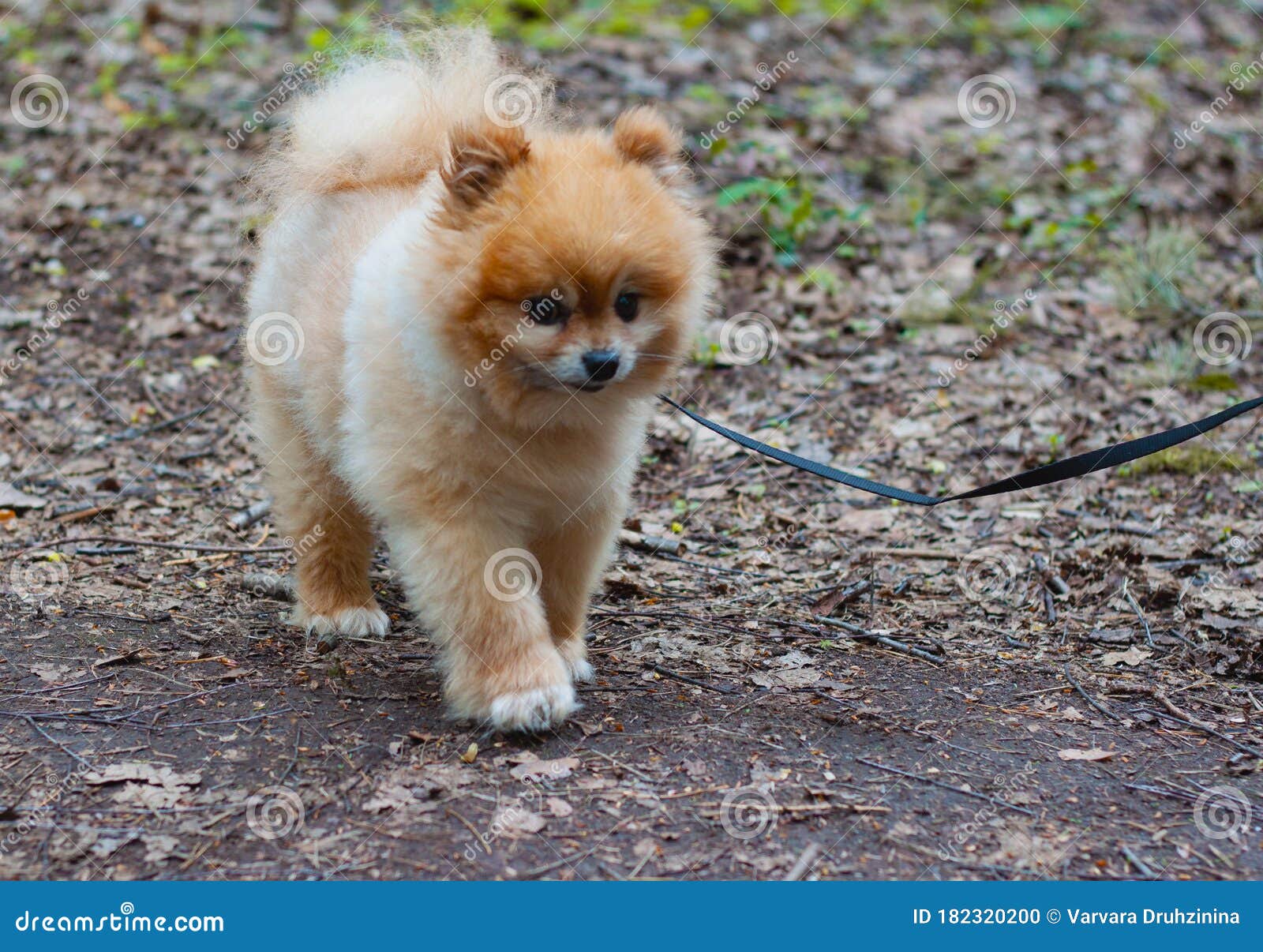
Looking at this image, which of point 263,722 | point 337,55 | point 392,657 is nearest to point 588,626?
point 392,657

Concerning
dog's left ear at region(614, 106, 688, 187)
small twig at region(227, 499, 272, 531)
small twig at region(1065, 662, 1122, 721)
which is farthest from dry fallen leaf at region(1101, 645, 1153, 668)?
small twig at region(227, 499, 272, 531)

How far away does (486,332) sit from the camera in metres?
3.47

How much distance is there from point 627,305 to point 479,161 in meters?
0.61

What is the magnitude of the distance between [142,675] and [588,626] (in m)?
1.63

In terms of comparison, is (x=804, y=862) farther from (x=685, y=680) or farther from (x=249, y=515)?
(x=249, y=515)

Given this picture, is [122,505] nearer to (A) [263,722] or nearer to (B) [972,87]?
(A) [263,722]

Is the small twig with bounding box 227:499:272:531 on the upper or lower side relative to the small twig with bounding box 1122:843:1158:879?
lower

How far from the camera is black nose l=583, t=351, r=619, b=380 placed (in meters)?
3.43

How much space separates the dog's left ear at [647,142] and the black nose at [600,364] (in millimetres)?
753

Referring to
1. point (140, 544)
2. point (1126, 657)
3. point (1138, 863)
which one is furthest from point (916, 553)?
point (140, 544)

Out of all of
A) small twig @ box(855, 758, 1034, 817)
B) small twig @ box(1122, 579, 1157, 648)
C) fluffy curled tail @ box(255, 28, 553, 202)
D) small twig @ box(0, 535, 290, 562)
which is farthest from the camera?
small twig @ box(0, 535, 290, 562)

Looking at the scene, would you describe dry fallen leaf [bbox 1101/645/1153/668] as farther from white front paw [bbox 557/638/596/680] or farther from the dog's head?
the dog's head

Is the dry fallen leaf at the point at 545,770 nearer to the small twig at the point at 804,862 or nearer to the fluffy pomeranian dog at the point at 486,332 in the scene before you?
the fluffy pomeranian dog at the point at 486,332

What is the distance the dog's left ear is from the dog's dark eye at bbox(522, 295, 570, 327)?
0.65 m
